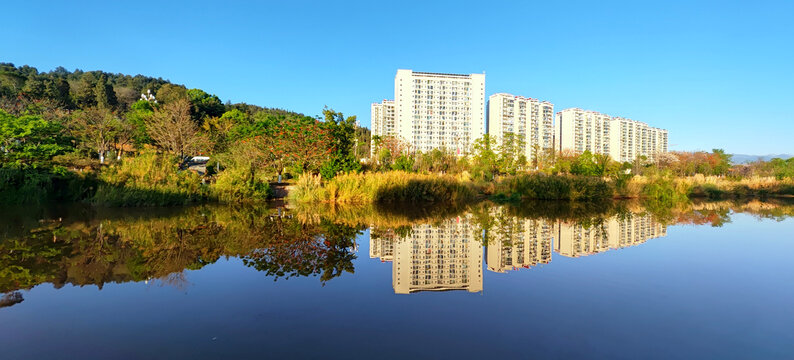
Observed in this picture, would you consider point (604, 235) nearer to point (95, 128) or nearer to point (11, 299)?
point (11, 299)

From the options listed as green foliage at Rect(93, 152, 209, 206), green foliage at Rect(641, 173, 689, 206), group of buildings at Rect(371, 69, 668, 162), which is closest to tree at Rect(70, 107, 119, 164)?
green foliage at Rect(93, 152, 209, 206)

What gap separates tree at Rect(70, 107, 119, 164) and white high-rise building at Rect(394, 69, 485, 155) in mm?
65961

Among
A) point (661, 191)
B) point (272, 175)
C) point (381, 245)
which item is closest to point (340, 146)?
point (272, 175)

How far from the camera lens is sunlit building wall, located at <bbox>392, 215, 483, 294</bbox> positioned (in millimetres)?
3507

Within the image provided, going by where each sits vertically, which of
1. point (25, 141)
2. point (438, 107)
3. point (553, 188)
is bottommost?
point (553, 188)

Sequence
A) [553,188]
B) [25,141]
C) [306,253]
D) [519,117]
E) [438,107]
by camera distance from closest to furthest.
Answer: [306,253] → [25,141] → [553,188] → [519,117] → [438,107]

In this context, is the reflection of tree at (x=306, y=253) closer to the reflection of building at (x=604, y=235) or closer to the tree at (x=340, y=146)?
the reflection of building at (x=604, y=235)

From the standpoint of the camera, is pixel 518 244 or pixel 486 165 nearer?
pixel 518 244

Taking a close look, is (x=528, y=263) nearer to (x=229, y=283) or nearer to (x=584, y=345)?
(x=584, y=345)

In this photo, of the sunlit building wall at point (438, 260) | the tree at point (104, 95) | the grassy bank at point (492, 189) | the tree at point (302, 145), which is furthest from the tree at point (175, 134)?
the tree at point (104, 95)

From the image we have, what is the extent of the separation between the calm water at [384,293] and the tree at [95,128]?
58.1 feet

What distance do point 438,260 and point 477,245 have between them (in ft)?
3.38

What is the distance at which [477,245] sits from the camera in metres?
5.24

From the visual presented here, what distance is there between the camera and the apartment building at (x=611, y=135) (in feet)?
268
